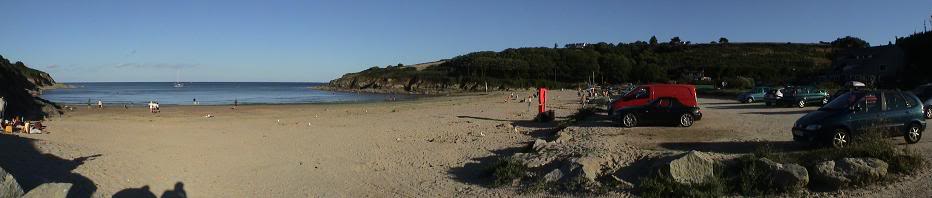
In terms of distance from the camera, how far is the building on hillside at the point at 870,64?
61.3 metres

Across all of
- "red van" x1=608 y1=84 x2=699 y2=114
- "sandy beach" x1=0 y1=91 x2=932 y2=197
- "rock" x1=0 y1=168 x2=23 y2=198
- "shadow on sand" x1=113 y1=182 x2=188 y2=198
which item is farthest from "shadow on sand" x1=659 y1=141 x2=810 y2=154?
"rock" x1=0 y1=168 x2=23 y2=198

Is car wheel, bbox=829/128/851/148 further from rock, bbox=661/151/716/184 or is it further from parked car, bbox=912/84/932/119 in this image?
parked car, bbox=912/84/932/119

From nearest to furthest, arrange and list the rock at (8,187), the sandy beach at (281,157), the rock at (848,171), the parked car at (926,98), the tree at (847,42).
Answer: the rock at (8,187)
the rock at (848,171)
the sandy beach at (281,157)
the parked car at (926,98)
the tree at (847,42)

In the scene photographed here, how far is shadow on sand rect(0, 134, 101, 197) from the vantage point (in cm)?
1002

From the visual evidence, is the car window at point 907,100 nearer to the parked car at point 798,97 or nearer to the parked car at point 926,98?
the parked car at point 926,98

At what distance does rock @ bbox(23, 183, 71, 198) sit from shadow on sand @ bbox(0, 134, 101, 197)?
5.58 feet

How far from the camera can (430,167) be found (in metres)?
12.8

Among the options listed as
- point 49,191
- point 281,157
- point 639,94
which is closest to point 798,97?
point 639,94

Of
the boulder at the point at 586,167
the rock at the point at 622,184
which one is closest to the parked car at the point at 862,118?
the boulder at the point at 586,167

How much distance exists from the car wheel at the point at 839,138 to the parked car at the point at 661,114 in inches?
282

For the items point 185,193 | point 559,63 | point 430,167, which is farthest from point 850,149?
point 559,63

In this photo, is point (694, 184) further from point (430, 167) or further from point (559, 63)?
point (559, 63)

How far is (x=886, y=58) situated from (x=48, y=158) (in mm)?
71396

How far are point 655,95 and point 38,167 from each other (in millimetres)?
18726
